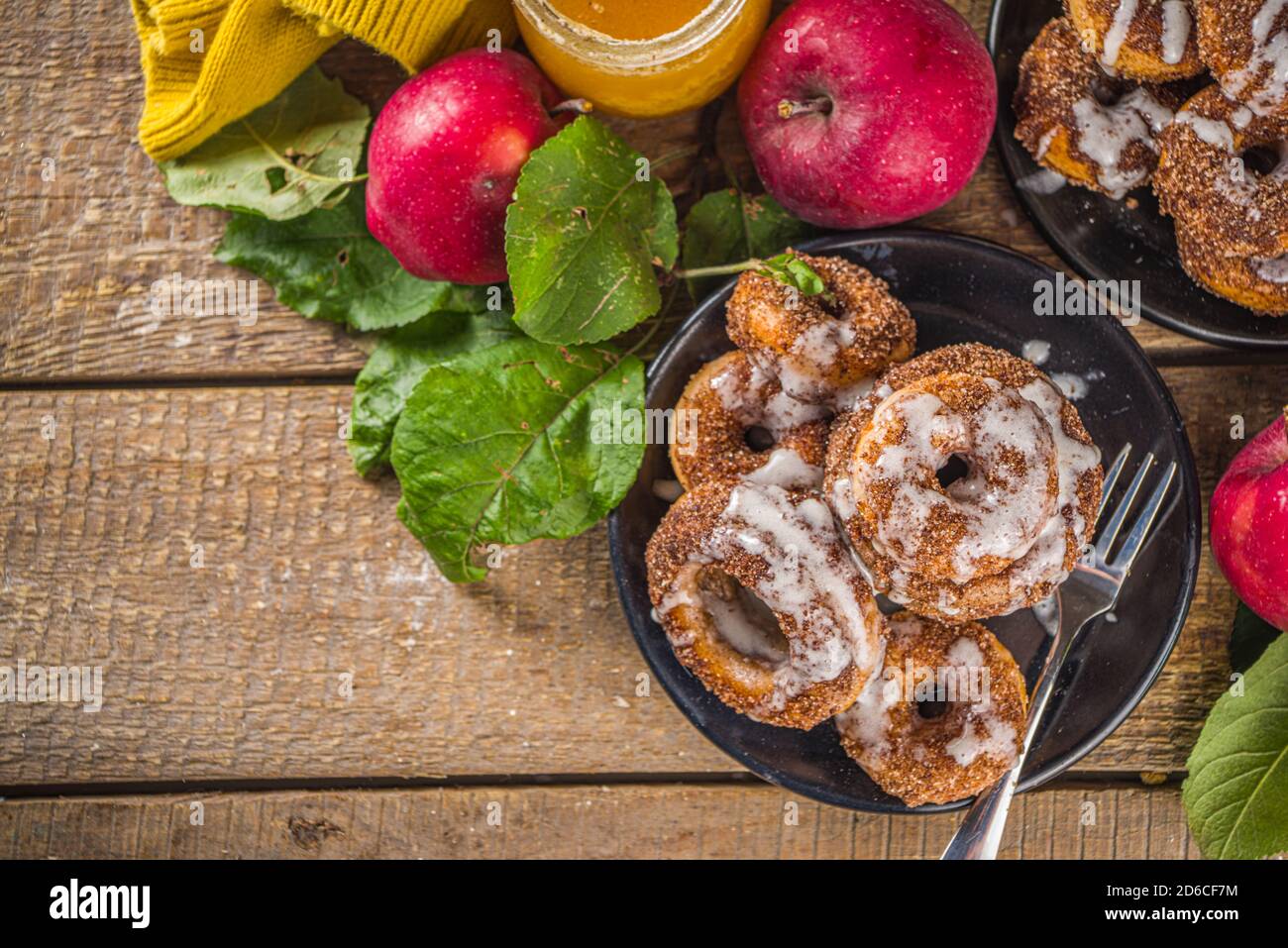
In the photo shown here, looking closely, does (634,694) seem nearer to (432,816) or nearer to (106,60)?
(432,816)

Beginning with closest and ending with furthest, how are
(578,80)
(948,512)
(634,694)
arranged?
(948,512) < (578,80) < (634,694)

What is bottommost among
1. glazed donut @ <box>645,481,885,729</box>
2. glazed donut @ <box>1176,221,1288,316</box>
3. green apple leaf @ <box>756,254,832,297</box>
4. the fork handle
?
the fork handle

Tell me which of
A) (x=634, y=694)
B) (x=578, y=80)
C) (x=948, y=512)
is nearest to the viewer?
(x=948, y=512)

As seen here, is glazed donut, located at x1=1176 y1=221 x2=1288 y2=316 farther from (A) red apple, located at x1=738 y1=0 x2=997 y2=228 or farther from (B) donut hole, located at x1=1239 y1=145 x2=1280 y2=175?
(A) red apple, located at x1=738 y1=0 x2=997 y2=228

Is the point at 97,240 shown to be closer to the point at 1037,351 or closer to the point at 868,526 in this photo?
the point at 868,526

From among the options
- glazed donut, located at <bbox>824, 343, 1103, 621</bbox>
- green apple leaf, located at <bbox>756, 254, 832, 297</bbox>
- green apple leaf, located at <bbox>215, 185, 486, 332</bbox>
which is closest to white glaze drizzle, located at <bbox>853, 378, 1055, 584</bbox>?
glazed donut, located at <bbox>824, 343, 1103, 621</bbox>
